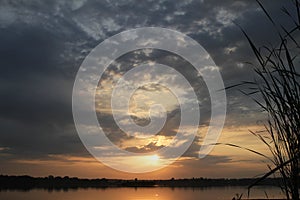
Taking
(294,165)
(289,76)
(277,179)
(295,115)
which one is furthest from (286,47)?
(277,179)

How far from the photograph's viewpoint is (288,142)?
7.33 feet

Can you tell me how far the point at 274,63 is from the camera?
2125 mm

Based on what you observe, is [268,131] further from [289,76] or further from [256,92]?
[289,76]

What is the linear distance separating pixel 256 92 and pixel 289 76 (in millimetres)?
610

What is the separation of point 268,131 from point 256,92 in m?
0.32

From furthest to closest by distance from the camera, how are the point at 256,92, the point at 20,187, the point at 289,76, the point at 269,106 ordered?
1. the point at 20,187
2. the point at 256,92
3. the point at 269,106
4. the point at 289,76

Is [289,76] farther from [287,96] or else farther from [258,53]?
[258,53]

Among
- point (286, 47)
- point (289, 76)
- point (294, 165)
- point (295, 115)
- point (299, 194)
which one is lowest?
point (299, 194)

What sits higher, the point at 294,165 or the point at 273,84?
the point at 273,84

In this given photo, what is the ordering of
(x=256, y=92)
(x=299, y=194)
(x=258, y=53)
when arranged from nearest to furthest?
(x=258, y=53) < (x=299, y=194) < (x=256, y=92)

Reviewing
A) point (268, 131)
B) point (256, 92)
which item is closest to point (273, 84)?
point (256, 92)

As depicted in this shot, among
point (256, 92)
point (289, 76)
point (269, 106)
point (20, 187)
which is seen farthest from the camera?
point (20, 187)

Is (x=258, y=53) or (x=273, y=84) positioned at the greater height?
(x=258, y=53)

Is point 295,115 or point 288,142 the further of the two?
point 288,142
